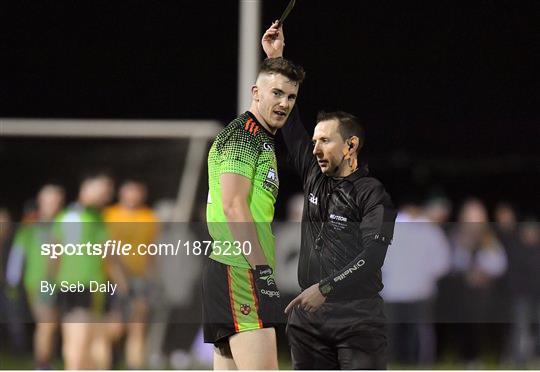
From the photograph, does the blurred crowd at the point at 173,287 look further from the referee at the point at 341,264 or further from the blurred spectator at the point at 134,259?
the referee at the point at 341,264

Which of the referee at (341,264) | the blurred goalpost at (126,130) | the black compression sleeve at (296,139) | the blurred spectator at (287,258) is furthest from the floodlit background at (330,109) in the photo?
the referee at (341,264)

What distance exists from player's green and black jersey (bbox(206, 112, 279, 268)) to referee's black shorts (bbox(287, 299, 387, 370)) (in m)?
0.29

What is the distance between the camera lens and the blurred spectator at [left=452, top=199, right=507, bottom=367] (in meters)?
6.26

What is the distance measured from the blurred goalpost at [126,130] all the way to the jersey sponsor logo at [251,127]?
3.11 m

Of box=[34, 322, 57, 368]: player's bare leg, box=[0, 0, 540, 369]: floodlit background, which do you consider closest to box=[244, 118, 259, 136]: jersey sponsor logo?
box=[0, 0, 540, 369]: floodlit background

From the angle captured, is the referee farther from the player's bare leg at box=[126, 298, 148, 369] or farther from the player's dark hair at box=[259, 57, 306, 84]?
the player's bare leg at box=[126, 298, 148, 369]

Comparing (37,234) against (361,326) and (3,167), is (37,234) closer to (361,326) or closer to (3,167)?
(3,167)

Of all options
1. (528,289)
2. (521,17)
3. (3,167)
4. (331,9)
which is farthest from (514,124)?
(3,167)

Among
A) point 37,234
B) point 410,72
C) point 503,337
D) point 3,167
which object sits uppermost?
point 410,72

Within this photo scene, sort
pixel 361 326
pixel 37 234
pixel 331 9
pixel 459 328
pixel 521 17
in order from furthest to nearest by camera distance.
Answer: pixel 521 17
pixel 331 9
pixel 459 328
pixel 37 234
pixel 361 326

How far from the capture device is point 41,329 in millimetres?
6691

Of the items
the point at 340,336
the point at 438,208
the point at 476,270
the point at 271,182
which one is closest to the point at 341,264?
the point at 340,336

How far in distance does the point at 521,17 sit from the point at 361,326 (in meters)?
4.91

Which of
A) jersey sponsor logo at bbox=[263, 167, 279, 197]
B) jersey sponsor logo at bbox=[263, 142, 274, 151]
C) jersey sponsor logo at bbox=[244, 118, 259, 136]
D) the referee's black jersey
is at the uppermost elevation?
jersey sponsor logo at bbox=[244, 118, 259, 136]
